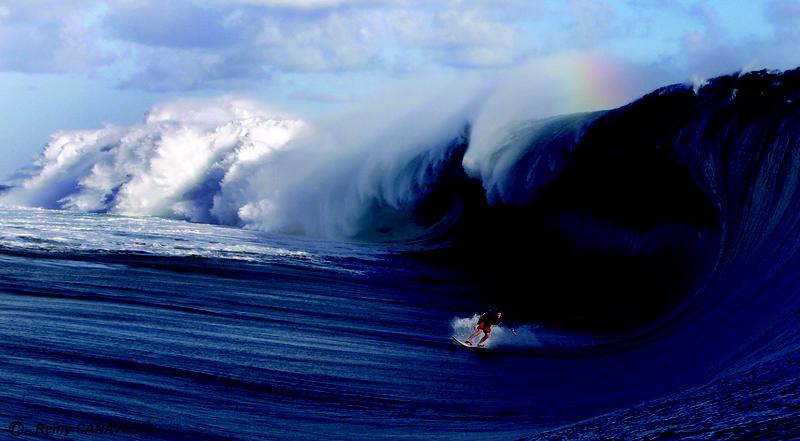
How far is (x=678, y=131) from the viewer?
21.0 m

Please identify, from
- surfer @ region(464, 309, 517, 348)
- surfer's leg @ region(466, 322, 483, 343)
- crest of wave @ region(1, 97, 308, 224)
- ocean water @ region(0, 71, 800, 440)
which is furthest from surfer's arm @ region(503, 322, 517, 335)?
crest of wave @ region(1, 97, 308, 224)

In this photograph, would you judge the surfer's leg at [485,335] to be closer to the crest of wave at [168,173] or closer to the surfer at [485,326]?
the surfer at [485,326]

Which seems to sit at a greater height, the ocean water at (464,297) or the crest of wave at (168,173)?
the crest of wave at (168,173)

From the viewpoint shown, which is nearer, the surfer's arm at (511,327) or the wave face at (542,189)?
the surfer's arm at (511,327)

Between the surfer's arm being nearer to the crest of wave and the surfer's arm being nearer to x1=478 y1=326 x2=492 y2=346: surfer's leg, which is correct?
x1=478 y1=326 x2=492 y2=346: surfer's leg

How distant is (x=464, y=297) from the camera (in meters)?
17.8

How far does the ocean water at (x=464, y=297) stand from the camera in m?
9.41

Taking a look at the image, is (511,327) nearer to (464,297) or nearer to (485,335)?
(485,335)

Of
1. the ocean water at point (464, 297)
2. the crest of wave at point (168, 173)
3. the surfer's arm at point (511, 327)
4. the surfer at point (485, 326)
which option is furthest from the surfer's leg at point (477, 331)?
the crest of wave at point (168, 173)

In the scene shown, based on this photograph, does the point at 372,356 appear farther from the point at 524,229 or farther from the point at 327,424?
the point at 524,229

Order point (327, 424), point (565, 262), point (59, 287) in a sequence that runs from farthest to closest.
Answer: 1. point (565, 262)
2. point (59, 287)
3. point (327, 424)

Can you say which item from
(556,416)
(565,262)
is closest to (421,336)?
(556,416)

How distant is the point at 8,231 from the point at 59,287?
29.7 ft

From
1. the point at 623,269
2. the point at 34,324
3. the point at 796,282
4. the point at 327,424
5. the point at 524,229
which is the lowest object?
the point at 327,424
